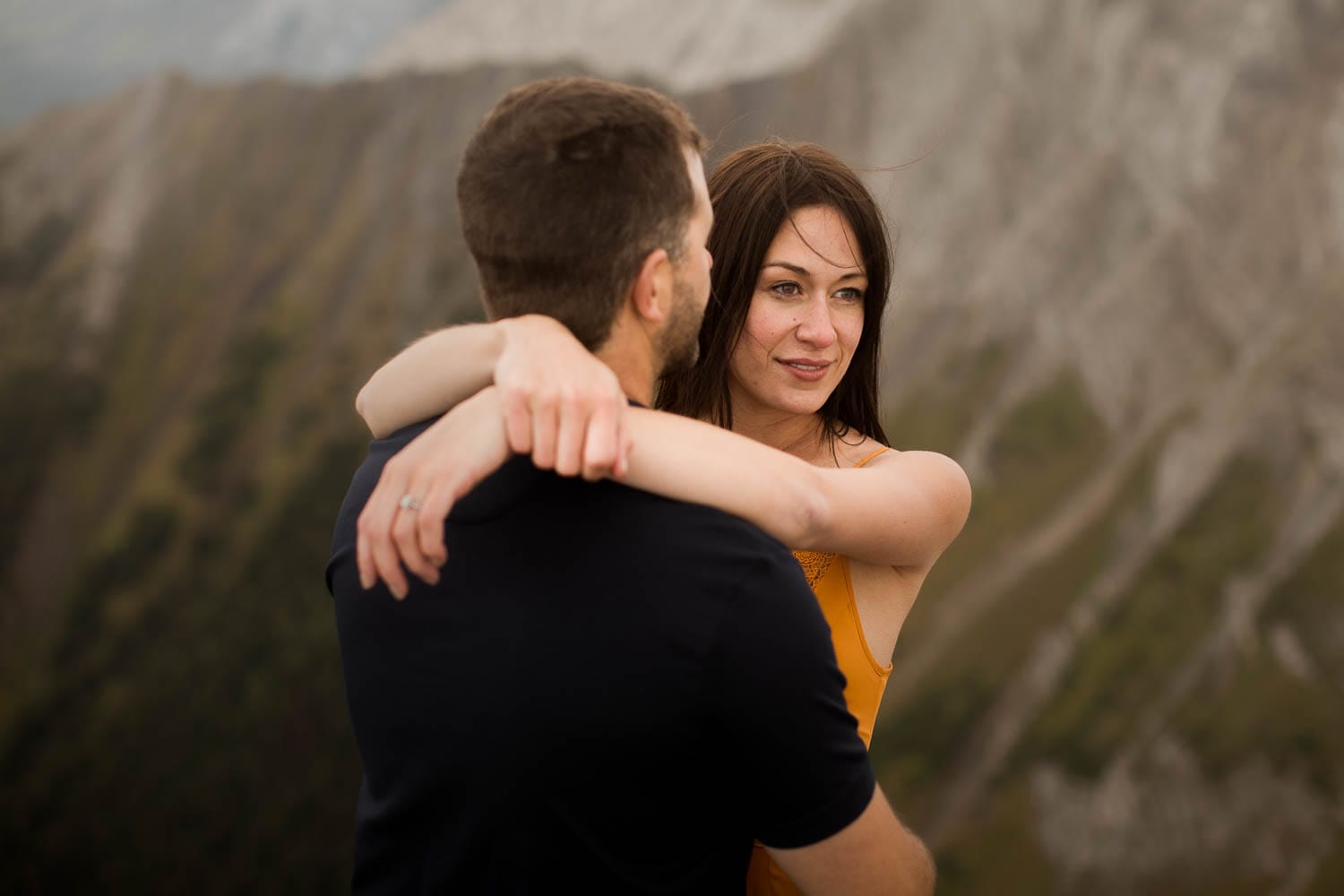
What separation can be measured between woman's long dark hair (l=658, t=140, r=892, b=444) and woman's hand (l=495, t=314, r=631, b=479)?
1128mm

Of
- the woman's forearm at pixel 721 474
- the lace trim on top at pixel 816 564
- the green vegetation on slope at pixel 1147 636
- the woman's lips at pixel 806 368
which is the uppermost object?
the woman's forearm at pixel 721 474

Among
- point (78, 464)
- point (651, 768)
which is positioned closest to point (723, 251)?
point (651, 768)

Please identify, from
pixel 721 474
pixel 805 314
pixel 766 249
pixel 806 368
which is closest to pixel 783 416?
pixel 806 368

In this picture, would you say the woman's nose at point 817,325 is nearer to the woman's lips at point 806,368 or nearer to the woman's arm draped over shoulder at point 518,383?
the woman's lips at point 806,368

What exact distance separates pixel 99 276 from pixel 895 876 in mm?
18032

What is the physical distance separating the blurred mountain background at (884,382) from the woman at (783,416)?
1135 centimetres

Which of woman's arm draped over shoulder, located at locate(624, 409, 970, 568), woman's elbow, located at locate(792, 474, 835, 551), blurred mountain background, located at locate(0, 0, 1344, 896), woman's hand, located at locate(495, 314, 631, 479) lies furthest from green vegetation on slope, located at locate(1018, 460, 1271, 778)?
woman's hand, located at locate(495, 314, 631, 479)

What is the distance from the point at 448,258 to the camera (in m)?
17.2

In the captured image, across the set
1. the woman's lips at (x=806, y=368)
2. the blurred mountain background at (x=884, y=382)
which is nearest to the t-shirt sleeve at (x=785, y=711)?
the woman's lips at (x=806, y=368)

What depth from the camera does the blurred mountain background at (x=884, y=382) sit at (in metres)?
12.6

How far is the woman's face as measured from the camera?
2.55 metres

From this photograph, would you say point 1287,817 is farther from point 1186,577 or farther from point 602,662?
point 602,662

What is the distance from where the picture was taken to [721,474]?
1.49 metres

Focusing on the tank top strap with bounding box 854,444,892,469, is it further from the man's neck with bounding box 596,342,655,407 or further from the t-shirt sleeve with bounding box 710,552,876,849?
the t-shirt sleeve with bounding box 710,552,876,849
